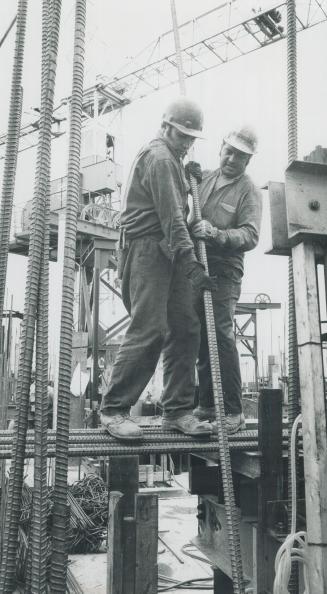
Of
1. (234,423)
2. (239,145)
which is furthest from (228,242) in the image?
(234,423)

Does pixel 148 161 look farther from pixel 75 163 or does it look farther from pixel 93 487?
pixel 93 487

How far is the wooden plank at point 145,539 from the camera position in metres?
2.34

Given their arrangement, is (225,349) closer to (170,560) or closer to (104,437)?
(104,437)

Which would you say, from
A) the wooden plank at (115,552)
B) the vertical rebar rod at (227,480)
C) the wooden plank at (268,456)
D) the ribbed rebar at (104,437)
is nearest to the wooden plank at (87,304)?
the ribbed rebar at (104,437)

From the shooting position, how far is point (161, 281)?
3.29 meters

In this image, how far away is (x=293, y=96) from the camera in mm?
2498

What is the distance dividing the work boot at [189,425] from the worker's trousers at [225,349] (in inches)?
15.5

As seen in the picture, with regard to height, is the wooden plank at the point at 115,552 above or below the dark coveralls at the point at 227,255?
below

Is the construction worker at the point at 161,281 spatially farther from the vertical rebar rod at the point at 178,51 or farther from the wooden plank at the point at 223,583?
the wooden plank at the point at 223,583

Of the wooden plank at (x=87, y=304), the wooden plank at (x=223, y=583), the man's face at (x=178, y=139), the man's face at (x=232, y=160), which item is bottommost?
the wooden plank at (x=223, y=583)

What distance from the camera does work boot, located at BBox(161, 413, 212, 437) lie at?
3.08 meters

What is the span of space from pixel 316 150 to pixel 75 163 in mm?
940

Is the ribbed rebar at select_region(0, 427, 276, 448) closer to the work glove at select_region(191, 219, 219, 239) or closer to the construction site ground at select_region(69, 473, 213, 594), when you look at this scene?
the work glove at select_region(191, 219, 219, 239)

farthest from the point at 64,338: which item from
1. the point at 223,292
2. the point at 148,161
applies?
the point at 223,292
